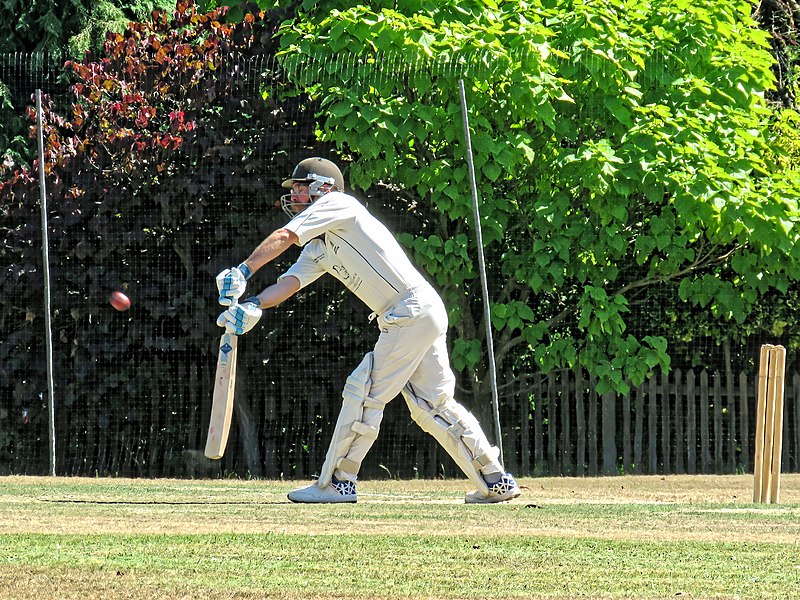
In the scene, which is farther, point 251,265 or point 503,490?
point 503,490

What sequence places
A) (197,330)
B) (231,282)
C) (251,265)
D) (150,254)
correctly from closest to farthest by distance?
(251,265)
(231,282)
(197,330)
(150,254)

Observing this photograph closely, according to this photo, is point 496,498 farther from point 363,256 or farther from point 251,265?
point 251,265

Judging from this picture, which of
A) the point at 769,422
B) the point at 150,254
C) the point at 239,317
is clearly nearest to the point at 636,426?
the point at 769,422

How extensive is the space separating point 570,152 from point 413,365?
14.1 ft

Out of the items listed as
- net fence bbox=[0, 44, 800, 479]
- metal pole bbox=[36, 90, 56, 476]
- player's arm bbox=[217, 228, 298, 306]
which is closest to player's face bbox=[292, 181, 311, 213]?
player's arm bbox=[217, 228, 298, 306]

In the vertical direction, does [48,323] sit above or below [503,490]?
above

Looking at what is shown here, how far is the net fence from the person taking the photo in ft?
42.7

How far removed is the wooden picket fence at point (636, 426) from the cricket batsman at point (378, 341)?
4283 mm

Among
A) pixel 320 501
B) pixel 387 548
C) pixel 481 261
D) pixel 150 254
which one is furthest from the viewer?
pixel 150 254

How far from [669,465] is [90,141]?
5.92 metres

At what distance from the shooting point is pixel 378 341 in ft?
28.9

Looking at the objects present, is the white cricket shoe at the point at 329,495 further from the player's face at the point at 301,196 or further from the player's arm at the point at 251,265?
the player's face at the point at 301,196

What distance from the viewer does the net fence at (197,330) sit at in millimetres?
13023

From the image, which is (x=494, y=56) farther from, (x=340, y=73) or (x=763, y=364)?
(x=763, y=364)
